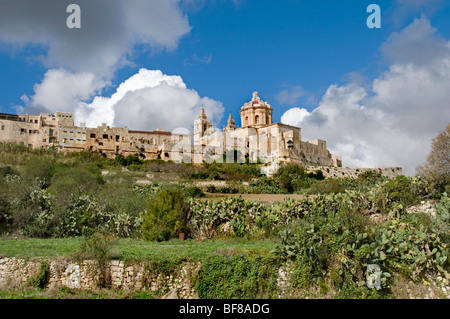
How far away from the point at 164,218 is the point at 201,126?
52.7m

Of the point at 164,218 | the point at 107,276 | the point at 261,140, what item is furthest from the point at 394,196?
the point at 261,140

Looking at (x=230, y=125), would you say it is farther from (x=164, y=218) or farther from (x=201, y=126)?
(x=164, y=218)

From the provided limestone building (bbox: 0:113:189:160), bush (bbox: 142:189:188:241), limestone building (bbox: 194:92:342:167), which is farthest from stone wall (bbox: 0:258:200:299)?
limestone building (bbox: 194:92:342:167)

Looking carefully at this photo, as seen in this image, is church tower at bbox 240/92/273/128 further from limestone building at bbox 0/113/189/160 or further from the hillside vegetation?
the hillside vegetation

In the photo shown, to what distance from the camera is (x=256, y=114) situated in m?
65.2

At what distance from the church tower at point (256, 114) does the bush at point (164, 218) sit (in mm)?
48380

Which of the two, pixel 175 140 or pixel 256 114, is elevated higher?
pixel 256 114

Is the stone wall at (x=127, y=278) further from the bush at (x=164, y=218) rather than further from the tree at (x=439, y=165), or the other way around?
the tree at (x=439, y=165)

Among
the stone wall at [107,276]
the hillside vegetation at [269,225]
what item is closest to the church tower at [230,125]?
the hillside vegetation at [269,225]

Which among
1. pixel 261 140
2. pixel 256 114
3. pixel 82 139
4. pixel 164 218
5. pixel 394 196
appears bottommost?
pixel 164 218

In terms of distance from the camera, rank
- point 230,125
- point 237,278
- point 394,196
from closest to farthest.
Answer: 1. point 237,278
2. point 394,196
3. point 230,125

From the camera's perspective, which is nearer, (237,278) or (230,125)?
(237,278)

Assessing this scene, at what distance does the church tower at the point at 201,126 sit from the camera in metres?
66.5

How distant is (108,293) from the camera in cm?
891
